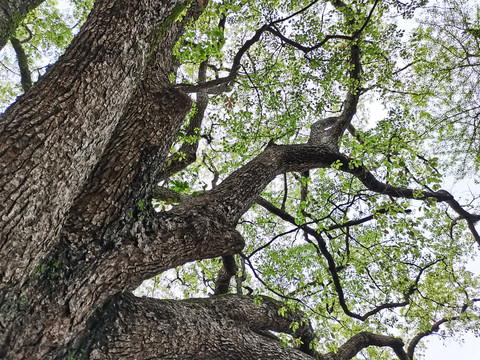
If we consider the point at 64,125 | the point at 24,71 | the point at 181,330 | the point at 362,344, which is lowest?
the point at 181,330

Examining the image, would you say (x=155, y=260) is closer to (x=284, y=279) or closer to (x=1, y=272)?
(x=1, y=272)

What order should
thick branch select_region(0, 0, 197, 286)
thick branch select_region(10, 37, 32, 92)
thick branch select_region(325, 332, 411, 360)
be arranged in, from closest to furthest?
thick branch select_region(0, 0, 197, 286), thick branch select_region(10, 37, 32, 92), thick branch select_region(325, 332, 411, 360)

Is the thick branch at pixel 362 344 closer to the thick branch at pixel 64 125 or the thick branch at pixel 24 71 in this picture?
the thick branch at pixel 64 125

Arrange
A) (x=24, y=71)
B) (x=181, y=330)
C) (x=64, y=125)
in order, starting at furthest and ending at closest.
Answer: (x=24, y=71), (x=181, y=330), (x=64, y=125)

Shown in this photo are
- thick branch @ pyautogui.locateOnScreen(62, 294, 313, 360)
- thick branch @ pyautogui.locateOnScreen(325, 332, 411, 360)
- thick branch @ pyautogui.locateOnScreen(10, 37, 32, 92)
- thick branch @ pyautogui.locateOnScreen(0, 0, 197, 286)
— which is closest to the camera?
thick branch @ pyautogui.locateOnScreen(0, 0, 197, 286)

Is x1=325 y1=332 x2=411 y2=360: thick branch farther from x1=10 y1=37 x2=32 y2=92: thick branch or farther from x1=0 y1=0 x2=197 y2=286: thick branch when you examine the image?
x1=10 y1=37 x2=32 y2=92: thick branch

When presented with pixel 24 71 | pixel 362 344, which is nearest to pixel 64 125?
pixel 24 71

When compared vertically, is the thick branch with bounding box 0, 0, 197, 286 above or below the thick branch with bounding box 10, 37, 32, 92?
below

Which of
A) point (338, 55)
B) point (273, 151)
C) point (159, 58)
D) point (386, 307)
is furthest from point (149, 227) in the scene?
point (386, 307)

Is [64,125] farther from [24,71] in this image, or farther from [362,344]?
[362,344]

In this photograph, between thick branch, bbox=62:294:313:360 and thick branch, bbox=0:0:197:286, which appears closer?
thick branch, bbox=0:0:197:286

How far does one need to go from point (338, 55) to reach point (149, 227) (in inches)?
243

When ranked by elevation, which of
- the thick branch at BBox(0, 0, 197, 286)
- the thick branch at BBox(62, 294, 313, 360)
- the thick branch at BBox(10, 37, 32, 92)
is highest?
the thick branch at BBox(10, 37, 32, 92)

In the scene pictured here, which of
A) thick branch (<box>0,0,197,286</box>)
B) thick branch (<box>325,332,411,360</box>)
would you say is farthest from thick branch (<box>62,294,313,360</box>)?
thick branch (<box>325,332,411,360</box>)
